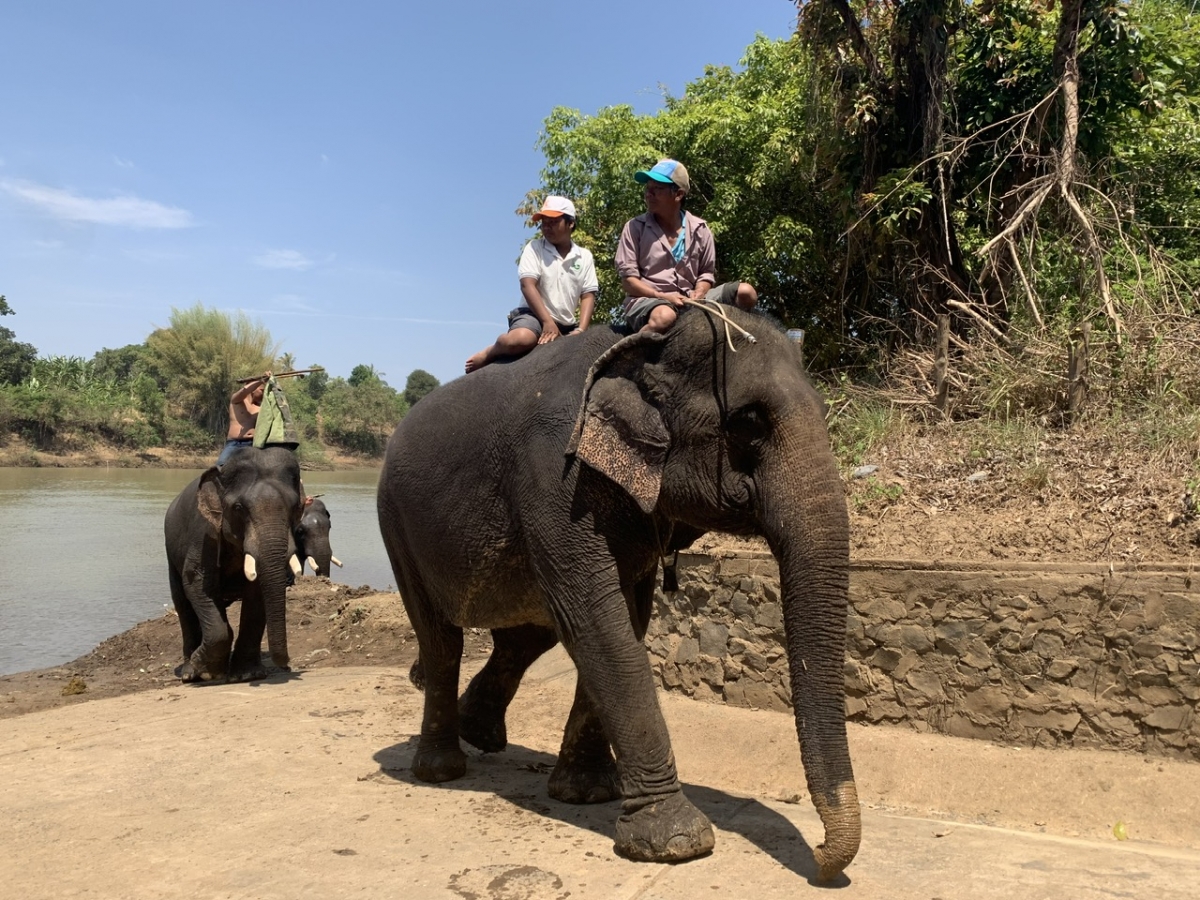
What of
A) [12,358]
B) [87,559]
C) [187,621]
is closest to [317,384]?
[12,358]

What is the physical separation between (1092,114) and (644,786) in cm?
1101

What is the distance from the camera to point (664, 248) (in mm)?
5090

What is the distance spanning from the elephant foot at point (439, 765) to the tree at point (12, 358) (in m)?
69.8

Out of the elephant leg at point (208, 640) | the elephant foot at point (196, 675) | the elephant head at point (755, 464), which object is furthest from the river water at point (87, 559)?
the elephant head at point (755, 464)

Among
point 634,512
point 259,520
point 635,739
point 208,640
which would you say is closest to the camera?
point 635,739

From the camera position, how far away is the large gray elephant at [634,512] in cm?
396

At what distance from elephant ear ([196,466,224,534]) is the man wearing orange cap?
570 centimetres

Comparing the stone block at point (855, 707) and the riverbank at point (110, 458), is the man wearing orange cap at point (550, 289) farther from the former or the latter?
the riverbank at point (110, 458)

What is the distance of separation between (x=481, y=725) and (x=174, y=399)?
65.1 m

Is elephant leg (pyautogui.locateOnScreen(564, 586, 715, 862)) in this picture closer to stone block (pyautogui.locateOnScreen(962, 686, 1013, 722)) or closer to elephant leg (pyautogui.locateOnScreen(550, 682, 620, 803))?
elephant leg (pyautogui.locateOnScreen(550, 682, 620, 803))

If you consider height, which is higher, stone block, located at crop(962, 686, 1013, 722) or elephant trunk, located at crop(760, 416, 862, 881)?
elephant trunk, located at crop(760, 416, 862, 881)

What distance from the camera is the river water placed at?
16891mm

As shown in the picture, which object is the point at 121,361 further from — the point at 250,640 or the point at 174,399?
the point at 250,640

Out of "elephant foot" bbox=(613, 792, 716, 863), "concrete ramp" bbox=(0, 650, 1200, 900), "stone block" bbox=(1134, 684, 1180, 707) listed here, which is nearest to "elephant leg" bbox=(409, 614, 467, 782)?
"concrete ramp" bbox=(0, 650, 1200, 900)
